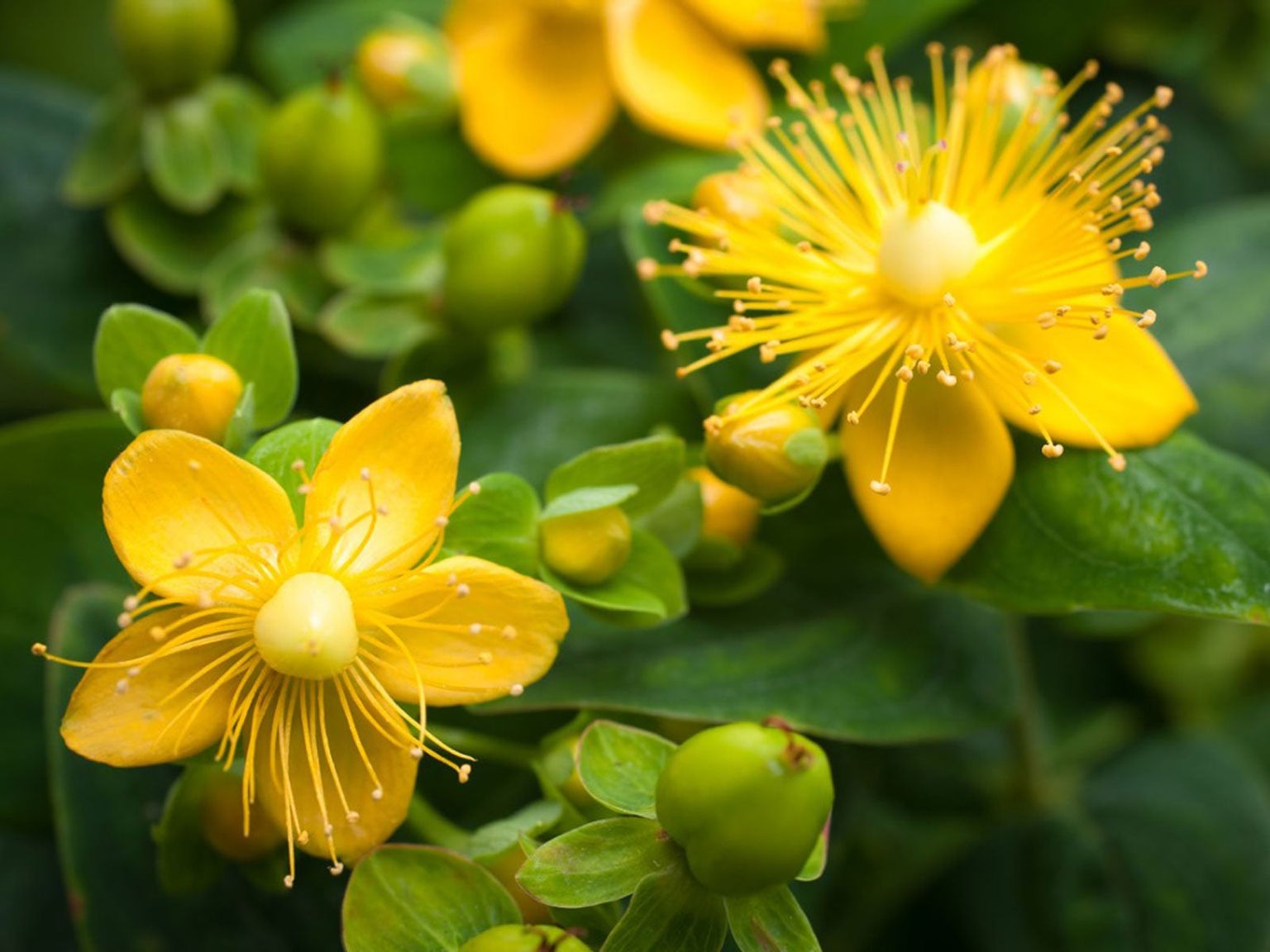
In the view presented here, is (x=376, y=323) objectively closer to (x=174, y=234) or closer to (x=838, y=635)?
(x=174, y=234)

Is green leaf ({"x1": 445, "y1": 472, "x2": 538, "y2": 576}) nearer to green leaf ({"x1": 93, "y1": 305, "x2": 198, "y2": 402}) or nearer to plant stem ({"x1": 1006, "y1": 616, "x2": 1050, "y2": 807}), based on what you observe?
green leaf ({"x1": 93, "y1": 305, "x2": 198, "y2": 402})

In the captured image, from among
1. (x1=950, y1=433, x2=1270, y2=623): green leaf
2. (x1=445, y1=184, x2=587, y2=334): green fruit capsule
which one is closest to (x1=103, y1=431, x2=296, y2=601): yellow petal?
(x1=445, y1=184, x2=587, y2=334): green fruit capsule

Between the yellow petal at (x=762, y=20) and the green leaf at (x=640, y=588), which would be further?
the yellow petal at (x=762, y=20)

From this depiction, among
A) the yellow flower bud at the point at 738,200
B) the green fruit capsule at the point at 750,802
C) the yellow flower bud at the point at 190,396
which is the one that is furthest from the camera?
the yellow flower bud at the point at 738,200

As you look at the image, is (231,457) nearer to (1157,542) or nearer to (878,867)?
(1157,542)

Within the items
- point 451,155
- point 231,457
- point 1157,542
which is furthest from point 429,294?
point 1157,542

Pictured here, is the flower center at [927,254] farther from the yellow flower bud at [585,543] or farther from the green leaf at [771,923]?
the green leaf at [771,923]

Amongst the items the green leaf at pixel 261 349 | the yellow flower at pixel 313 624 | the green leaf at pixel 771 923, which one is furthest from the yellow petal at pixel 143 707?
the green leaf at pixel 771 923
